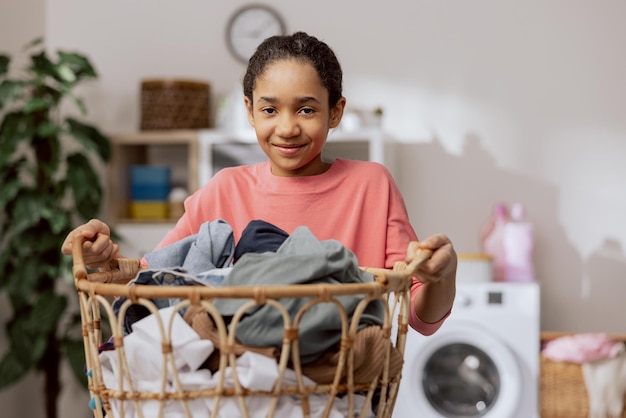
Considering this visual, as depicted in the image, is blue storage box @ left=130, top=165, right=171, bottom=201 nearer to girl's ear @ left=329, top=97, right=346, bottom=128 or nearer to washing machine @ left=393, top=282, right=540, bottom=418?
washing machine @ left=393, top=282, right=540, bottom=418

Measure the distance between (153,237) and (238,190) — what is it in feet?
8.80

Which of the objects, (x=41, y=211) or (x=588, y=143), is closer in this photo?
(x=41, y=211)

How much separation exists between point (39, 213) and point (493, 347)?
188 centimetres

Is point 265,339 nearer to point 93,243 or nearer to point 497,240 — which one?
point 93,243

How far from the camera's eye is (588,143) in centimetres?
386

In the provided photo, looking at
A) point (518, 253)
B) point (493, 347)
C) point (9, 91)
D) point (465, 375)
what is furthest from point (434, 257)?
point (9, 91)

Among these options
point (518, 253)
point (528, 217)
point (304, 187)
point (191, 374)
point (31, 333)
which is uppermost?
point (304, 187)

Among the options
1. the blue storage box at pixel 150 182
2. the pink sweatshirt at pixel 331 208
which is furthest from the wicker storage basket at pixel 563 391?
the pink sweatshirt at pixel 331 208

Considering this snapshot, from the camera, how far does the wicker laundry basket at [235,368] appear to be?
30.2 inches

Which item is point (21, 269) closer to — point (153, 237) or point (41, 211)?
point (41, 211)

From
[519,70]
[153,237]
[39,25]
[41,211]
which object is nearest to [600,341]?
[519,70]

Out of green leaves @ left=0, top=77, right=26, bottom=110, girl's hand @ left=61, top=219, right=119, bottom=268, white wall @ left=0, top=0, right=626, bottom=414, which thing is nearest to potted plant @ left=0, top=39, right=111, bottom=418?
green leaves @ left=0, top=77, right=26, bottom=110

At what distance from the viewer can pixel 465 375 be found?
3531 mm

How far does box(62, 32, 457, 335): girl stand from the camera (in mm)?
1089
